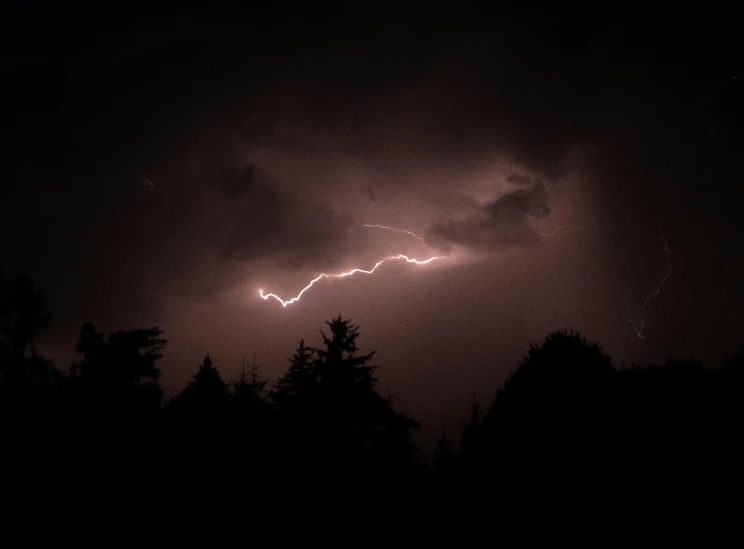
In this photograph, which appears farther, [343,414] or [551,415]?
[343,414]

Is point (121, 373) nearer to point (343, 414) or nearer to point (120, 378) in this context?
point (120, 378)

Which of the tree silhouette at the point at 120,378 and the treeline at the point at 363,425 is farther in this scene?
the tree silhouette at the point at 120,378

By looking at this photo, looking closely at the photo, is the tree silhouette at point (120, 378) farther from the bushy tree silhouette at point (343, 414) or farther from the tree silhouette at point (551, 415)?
the tree silhouette at point (551, 415)

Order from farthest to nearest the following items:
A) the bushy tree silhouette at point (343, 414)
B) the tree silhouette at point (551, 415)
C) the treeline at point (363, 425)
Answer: the bushy tree silhouette at point (343, 414) → the tree silhouette at point (551, 415) → the treeline at point (363, 425)

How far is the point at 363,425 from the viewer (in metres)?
13.5

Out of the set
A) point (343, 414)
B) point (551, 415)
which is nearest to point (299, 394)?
point (343, 414)

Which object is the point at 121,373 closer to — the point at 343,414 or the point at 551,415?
the point at 343,414

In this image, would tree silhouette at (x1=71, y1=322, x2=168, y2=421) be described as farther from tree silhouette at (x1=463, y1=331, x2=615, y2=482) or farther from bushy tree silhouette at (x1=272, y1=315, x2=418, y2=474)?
tree silhouette at (x1=463, y1=331, x2=615, y2=482)

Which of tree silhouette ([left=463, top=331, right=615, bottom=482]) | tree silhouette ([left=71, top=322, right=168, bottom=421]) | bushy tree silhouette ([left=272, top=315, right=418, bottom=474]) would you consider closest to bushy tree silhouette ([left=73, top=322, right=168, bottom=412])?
tree silhouette ([left=71, top=322, right=168, bottom=421])

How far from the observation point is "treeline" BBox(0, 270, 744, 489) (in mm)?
6234

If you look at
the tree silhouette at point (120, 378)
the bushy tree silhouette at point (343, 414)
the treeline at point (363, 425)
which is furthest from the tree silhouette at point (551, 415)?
the tree silhouette at point (120, 378)

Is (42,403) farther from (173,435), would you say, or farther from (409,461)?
(409,461)

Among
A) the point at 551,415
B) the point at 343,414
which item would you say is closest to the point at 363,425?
the point at 343,414

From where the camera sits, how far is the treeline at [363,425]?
6234 mm
